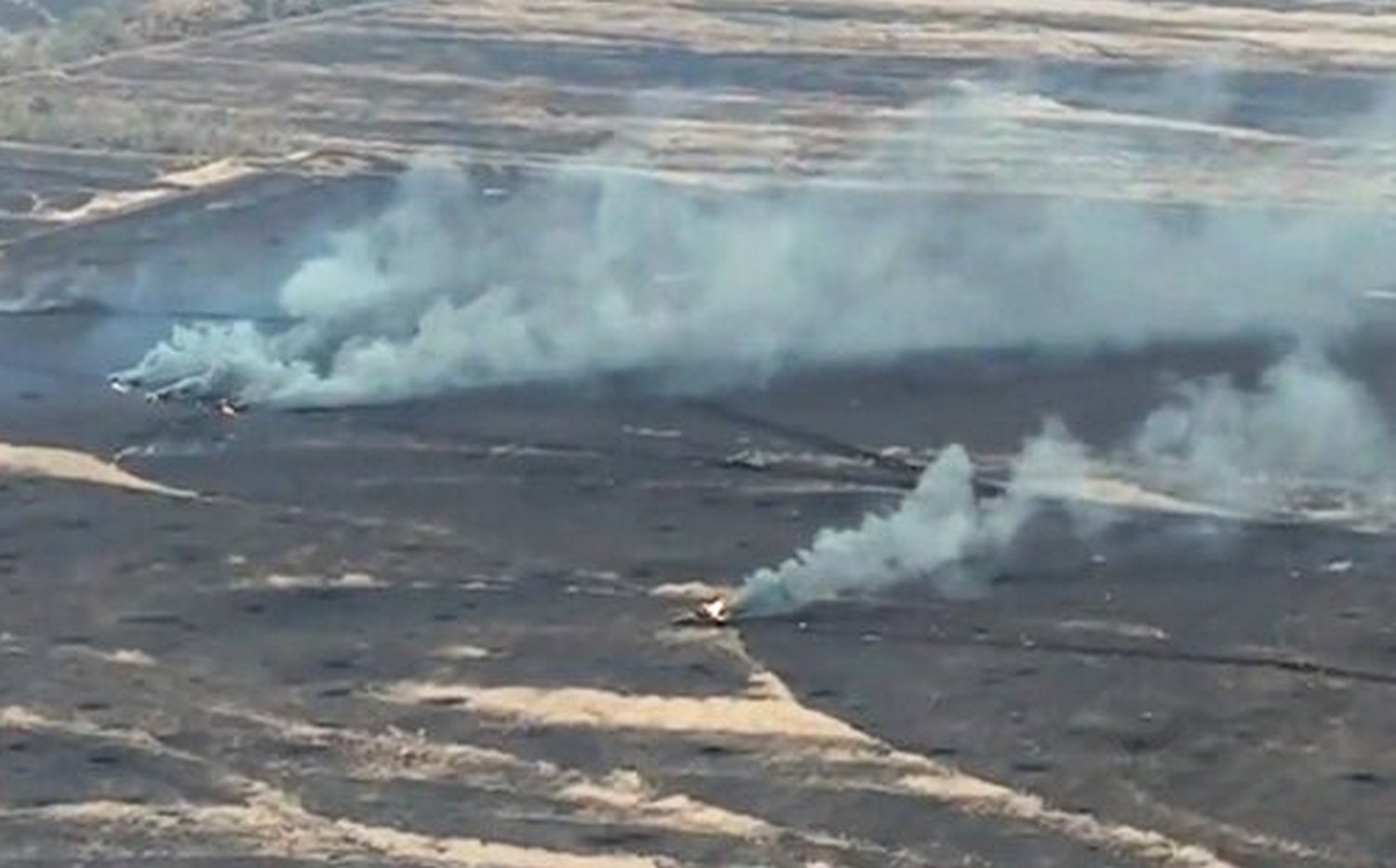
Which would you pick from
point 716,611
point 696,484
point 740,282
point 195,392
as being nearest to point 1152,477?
point 696,484

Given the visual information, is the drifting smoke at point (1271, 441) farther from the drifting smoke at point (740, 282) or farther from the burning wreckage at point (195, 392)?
the burning wreckage at point (195, 392)

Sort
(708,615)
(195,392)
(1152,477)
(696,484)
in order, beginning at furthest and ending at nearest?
(195,392) → (696,484) → (1152,477) → (708,615)

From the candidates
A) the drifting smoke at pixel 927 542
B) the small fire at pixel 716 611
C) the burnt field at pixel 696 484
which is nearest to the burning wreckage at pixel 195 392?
the burnt field at pixel 696 484

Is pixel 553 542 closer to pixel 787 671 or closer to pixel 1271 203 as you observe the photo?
pixel 787 671

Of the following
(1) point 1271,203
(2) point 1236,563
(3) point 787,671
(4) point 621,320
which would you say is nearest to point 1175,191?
(1) point 1271,203

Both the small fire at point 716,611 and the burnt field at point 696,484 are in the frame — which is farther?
the small fire at point 716,611

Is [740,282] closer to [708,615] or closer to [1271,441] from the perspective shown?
[1271,441]

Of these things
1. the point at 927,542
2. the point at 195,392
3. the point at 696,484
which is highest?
the point at 927,542
